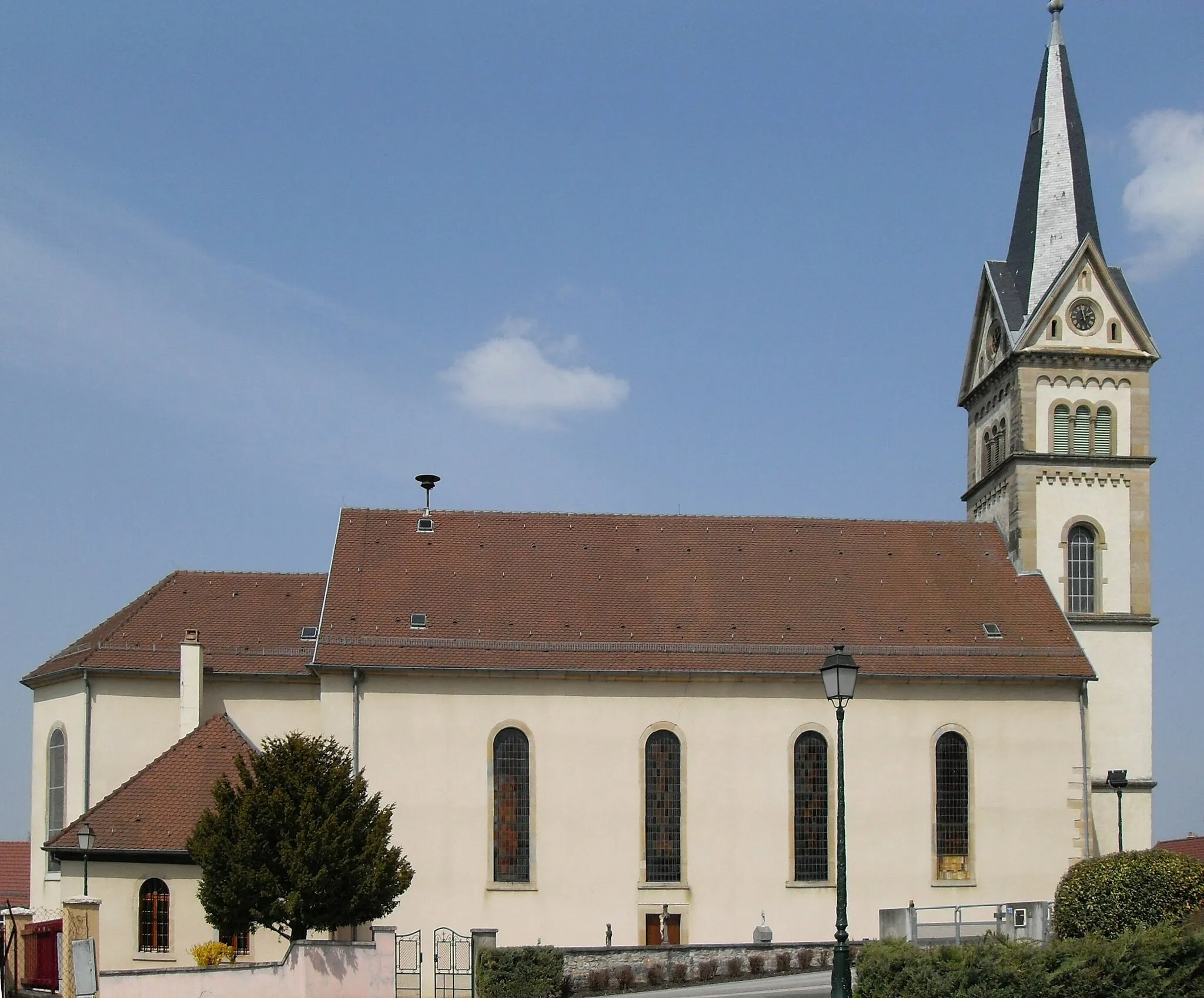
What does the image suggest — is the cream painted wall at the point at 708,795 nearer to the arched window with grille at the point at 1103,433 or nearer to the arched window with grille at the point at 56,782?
the arched window with grille at the point at 1103,433

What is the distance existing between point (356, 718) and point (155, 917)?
22.1 ft

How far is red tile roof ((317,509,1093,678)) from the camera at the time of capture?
4006cm

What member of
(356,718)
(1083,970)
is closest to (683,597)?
(356,718)

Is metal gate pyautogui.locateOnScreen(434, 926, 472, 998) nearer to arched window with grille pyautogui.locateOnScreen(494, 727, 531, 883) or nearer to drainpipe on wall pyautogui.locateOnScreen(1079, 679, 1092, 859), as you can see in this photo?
arched window with grille pyautogui.locateOnScreen(494, 727, 531, 883)

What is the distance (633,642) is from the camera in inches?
1590

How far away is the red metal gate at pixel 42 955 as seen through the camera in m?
31.5

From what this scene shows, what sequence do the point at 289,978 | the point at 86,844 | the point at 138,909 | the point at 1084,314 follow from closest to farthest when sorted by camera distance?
the point at 289,978
the point at 86,844
the point at 138,909
the point at 1084,314

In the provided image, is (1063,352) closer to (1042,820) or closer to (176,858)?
(1042,820)

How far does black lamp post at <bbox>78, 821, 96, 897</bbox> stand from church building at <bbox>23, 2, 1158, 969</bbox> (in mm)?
358

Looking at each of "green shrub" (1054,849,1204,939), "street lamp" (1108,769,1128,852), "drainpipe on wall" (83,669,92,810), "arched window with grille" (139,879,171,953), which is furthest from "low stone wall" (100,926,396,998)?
"street lamp" (1108,769,1128,852)

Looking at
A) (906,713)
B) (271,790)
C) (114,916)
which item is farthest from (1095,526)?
(114,916)

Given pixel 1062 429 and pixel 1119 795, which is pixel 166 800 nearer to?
pixel 1119 795

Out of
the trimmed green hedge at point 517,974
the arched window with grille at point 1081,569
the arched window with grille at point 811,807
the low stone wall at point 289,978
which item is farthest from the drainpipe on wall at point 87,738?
the arched window with grille at point 1081,569

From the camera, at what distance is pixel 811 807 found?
4000 cm
